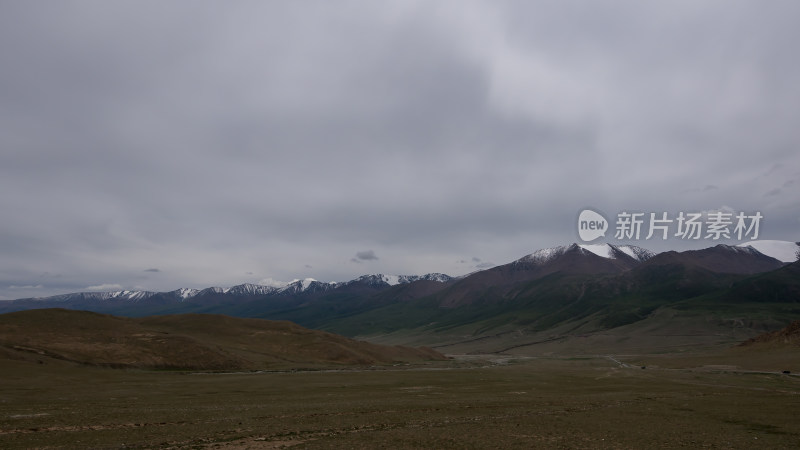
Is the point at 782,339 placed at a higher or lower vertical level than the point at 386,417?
lower

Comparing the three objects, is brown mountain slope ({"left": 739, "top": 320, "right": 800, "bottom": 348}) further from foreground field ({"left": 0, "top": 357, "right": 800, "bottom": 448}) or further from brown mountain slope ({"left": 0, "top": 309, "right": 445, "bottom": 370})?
brown mountain slope ({"left": 0, "top": 309, "right": 445, "bottom": 370})

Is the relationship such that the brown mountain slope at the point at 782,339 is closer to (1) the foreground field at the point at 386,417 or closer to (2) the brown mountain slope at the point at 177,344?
(1) the foreground field at the point at 386,417

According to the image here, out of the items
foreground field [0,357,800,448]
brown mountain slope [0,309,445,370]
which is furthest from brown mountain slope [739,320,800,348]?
brown mountain slope [0,309,445,370]

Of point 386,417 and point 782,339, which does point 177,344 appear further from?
point 782,339

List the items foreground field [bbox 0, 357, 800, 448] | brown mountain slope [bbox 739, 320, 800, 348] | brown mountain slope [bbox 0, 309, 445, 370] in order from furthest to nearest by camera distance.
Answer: brown mountain slope [bbox 739, 320, 800, 348], brown mountain slope [bbox 0, 309, 445, 370], foreground field [bbox 0, 357, 800, 448]

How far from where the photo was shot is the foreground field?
25781 millimetres

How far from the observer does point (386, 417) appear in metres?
34.9

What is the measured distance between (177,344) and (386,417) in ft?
274

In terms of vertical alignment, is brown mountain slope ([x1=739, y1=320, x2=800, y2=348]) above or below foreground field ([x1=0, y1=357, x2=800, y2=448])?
below

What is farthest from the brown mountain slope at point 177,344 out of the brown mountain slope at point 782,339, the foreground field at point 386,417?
the brown mountain slope at point 782,339

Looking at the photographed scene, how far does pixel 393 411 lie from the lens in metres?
38.1

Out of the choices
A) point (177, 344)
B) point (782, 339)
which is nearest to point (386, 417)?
point (177, 344)

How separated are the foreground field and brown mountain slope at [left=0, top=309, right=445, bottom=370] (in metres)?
34.7

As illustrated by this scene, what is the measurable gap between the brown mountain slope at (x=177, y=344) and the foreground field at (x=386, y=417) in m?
34.7
